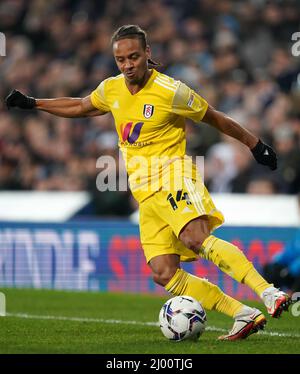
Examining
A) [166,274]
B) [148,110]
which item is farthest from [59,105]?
[166,274]

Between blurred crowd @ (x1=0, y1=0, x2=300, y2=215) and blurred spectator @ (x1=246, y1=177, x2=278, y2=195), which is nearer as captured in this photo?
blurred spectator @ (x1=246, y1=177, x2=278, y2=195)

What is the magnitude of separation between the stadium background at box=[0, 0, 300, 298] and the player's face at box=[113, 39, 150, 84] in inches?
203

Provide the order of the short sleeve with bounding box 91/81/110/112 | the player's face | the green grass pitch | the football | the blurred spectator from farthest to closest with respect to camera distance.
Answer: the blurred spectator → the short sleeve with bounding box 91/81/110/112 → the player's face → the football → the green grass pitch

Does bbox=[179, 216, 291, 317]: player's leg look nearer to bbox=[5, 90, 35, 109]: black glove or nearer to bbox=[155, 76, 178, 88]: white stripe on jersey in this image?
bbox=[155, 76, 178, 88]: white stripe on jersey

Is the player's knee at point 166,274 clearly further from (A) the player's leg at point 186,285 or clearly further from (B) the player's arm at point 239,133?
(B) the player's arm at point 239,133

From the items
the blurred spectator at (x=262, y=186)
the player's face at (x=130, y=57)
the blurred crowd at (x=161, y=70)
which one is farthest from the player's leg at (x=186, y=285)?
the blurred spectator at (x=262, y=186)

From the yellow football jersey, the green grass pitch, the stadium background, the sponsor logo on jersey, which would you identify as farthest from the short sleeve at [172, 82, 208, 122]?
the stadium background

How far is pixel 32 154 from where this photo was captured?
1692 cm

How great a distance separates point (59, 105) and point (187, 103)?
1184 millimetres

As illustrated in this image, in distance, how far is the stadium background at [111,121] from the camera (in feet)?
42.4

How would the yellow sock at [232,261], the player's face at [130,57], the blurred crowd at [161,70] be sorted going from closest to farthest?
1. the yellow sock at [232,261]
2. the player's face at [130,57]
3. the blurred crowd at [161,70]

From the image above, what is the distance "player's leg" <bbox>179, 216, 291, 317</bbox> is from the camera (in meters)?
6.76

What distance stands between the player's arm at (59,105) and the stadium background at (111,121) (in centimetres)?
472

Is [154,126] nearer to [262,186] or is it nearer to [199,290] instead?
[199,290]
